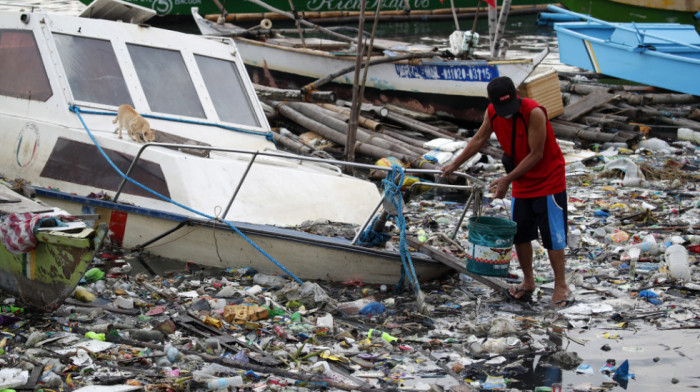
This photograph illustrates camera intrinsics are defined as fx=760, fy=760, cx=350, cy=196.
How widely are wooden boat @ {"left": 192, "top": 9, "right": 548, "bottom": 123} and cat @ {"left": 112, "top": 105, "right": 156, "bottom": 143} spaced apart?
6.72 m

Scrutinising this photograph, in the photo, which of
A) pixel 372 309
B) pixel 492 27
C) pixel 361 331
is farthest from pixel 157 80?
pixel 492 27

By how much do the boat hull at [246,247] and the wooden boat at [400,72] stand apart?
7106 millimetres

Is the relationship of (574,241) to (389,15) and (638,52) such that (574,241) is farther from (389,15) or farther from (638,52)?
(389,15)

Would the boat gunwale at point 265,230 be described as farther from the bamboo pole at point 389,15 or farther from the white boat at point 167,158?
the bamboo pole at point 389,15

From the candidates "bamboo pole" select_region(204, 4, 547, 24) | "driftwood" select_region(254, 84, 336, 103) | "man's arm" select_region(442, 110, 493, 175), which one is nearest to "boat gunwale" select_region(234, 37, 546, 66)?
"driftwood" select_region(254, 84, 336, 103)

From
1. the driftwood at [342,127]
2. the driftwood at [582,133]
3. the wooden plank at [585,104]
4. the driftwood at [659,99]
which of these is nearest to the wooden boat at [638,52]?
the driftwood at [659,99]

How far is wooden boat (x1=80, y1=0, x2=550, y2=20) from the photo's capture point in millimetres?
32438

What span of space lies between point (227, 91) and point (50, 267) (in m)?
3.55

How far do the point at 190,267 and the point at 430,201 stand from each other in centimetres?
406

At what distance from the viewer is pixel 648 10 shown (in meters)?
23.0

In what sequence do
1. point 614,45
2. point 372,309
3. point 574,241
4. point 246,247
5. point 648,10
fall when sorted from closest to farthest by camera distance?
Result: point 372,309 < point 246,247 < point 574,241 < point 614,45 < point 648,10

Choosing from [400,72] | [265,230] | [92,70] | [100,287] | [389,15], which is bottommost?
[100,287]

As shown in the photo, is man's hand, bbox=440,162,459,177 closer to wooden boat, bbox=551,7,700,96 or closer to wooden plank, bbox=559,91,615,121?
wooden plank, bbox=559,91,615,121

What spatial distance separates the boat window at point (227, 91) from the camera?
27.0 feet
